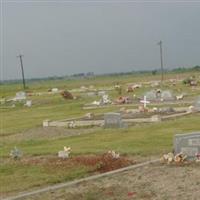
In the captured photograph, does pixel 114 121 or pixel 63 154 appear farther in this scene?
pixel 114 121

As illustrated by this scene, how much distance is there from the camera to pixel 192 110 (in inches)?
1179

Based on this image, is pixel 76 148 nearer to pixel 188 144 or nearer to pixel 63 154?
pixel 63 154

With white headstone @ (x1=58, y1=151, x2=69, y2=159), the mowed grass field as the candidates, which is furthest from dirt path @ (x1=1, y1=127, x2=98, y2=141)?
white headstone @ (x1=58, y1=151, x2=69, y2=159)

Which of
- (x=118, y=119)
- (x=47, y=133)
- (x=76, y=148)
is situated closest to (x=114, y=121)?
(x=118, y=119)

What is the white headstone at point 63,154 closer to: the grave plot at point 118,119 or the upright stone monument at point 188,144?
the upright stone monument at point 188,144

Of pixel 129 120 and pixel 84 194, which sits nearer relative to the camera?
pixel 84 194

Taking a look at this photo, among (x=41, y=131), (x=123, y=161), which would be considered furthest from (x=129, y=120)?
(x=123, y=161)

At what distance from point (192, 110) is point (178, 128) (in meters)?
7.94

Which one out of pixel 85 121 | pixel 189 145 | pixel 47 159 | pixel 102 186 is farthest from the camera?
pixel 85 121

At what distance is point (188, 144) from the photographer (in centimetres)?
1389

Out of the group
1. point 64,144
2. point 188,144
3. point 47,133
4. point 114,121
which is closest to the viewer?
point 188,144

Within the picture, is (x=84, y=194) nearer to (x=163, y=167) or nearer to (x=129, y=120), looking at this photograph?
(x=163, y=167)

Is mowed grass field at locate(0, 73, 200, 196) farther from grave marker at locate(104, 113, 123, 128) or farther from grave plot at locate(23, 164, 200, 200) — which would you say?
grave plot at locate(23, 164, 200, 200)

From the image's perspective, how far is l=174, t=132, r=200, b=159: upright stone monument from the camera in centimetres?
1377
